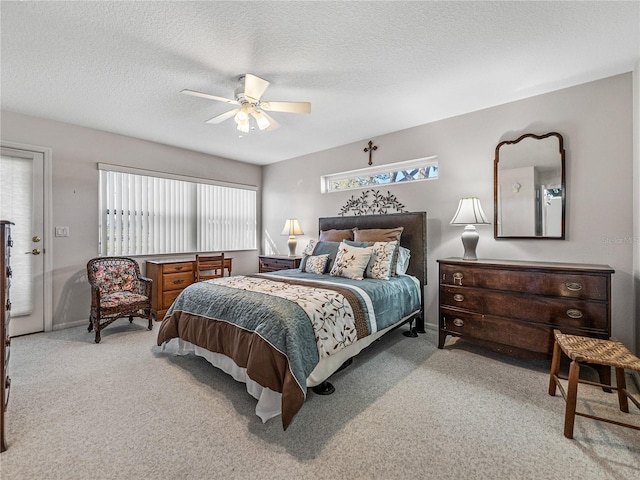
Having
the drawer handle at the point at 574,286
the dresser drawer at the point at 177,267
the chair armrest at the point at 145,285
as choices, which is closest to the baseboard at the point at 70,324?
the chair armrest at the point at 145,285

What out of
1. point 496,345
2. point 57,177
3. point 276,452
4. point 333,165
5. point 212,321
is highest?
point 333,165

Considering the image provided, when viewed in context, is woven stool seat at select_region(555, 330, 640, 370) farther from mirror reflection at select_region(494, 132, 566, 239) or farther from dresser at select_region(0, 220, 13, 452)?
dresser at select_region(0, 220, 13, 452)

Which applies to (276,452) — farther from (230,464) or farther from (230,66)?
(230,66)

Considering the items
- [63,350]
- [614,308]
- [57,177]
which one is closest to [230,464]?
[63,350]

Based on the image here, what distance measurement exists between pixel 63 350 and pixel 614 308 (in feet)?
17.2

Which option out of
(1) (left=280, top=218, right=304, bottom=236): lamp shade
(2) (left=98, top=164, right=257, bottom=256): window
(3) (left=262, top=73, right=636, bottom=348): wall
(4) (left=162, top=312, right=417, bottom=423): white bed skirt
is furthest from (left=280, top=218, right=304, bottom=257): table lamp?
(4) (left=162, top=312, right=417, bottom=423): white bed skirt

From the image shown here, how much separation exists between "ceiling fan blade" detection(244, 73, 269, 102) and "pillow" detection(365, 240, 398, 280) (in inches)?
75.0

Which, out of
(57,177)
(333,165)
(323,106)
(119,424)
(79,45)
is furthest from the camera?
(333,165)

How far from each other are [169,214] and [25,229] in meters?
1.66

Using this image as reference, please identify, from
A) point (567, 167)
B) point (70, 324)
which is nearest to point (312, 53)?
point (567, 167)

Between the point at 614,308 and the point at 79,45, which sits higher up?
the point at 79,45

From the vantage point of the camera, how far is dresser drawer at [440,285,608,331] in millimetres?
2230

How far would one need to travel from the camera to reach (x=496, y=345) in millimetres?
2643

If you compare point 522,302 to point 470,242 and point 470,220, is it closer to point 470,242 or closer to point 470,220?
point 470,242
